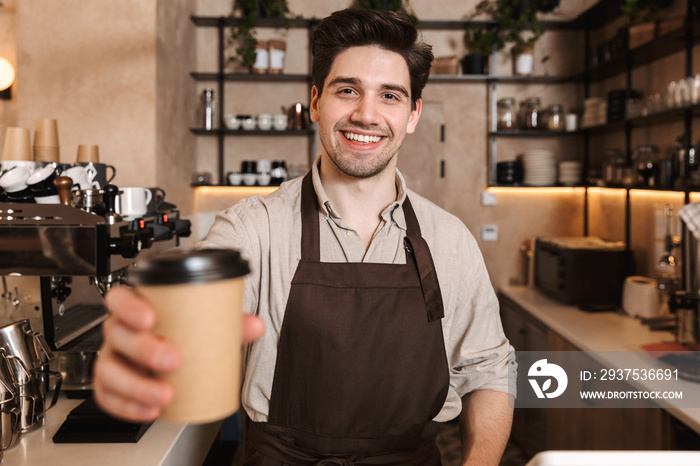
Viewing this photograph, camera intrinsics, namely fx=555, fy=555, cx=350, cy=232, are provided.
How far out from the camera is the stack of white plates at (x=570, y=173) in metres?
4.16

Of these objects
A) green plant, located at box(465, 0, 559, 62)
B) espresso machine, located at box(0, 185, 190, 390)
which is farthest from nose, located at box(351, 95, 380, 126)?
green plant, located at box(465, 0, 559, 62)

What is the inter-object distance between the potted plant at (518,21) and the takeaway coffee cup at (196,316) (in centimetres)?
399

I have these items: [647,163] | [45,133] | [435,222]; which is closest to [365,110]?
[435,222]

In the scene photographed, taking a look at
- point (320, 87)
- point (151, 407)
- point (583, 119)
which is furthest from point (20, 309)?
point (583, 119)

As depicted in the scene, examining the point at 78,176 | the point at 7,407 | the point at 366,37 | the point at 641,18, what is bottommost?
the point at 7,407

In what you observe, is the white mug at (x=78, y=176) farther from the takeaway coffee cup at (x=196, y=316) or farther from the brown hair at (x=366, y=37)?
the takeaway coffee cup at (x=196, y=316)

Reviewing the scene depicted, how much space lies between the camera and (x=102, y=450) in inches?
55.5

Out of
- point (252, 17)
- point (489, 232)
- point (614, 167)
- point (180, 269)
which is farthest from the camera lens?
point (489, 232)

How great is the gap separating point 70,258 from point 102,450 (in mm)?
496

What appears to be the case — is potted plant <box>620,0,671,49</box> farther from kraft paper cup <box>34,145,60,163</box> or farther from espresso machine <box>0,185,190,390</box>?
kraft paper cup <box>34,145,60,163</box>

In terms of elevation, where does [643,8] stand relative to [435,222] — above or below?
above

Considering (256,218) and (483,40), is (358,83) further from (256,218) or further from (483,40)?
(483,40)

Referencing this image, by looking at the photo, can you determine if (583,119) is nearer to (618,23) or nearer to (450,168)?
(618,23)

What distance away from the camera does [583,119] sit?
406cm
